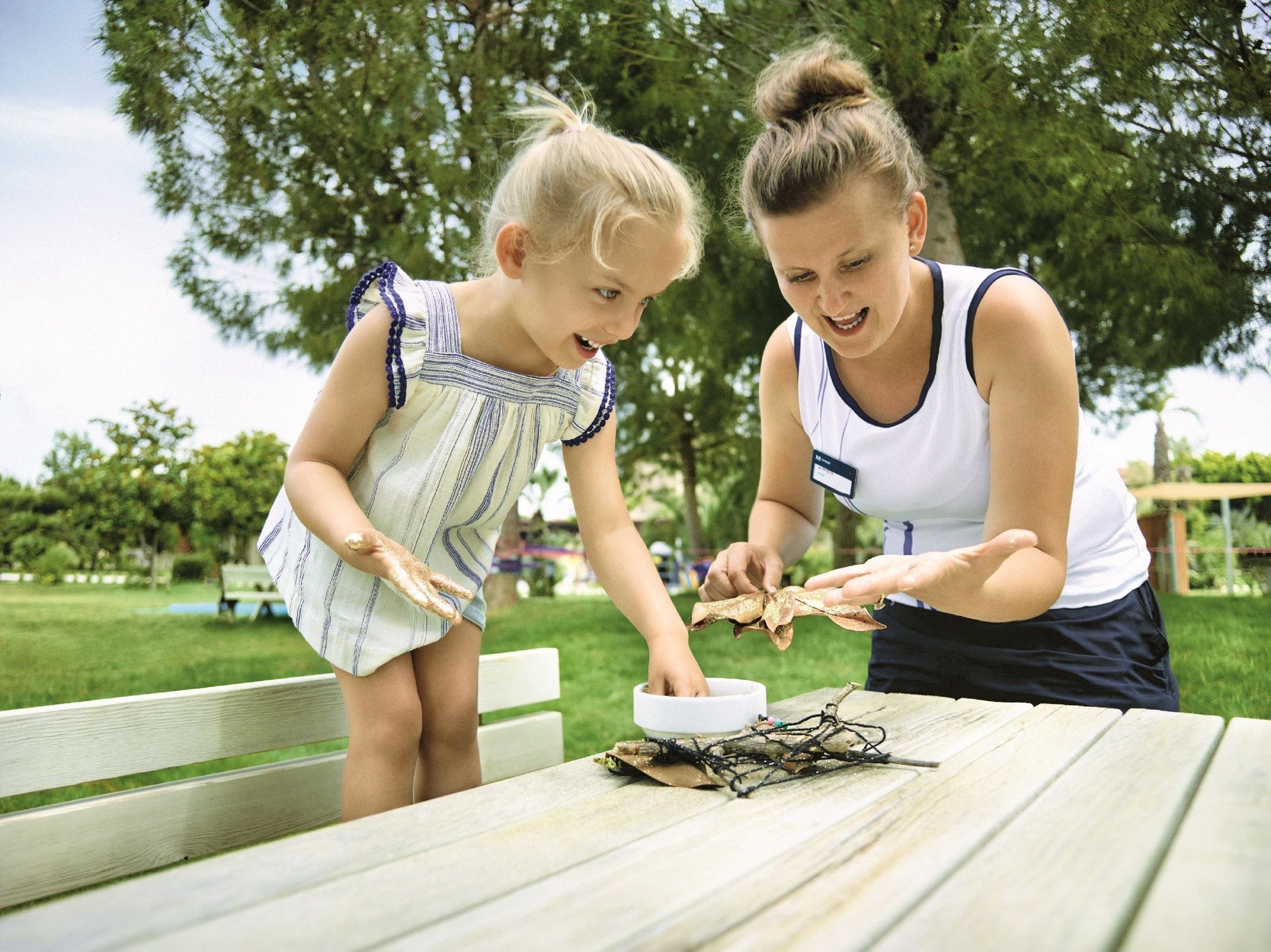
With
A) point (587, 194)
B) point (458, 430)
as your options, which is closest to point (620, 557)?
point (458, 430)

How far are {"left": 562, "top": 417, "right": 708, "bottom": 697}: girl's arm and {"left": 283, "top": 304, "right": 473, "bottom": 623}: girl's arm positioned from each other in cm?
31

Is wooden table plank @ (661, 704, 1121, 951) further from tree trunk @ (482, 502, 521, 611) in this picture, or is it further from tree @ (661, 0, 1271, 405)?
tree trunk @ (482, 502, 521, 611)

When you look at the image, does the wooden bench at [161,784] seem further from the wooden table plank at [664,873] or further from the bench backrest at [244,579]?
the bench backrest at [244,579]

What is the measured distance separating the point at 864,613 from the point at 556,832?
1.57 feet

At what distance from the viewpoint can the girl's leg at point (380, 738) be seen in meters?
1.38

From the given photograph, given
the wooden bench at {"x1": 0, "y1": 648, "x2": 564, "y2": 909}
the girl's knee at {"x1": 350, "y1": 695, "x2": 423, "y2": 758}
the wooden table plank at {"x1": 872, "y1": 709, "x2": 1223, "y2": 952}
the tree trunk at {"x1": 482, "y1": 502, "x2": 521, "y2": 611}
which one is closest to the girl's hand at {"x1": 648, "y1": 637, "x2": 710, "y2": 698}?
the girl's knee at {"x1": 350, "y1": 695, "x2": 423, "y2": 758}

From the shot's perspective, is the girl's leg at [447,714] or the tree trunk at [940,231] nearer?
the girl's leg at [447,714]

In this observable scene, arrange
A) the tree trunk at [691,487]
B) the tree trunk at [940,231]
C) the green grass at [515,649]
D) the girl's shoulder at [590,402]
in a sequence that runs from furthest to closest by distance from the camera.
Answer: the tree trunk at [691,487]
the tree trunk at [940,231]
the green grass at [515,649]
the girl's shoulder at [590,402]

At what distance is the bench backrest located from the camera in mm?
7332

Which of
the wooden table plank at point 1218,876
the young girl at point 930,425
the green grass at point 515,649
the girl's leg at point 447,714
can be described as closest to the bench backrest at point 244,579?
the green grass at point 515,649

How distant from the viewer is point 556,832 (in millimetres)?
873

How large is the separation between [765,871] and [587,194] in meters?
Answer: 1.01

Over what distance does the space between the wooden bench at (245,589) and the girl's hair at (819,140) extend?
21.3 feet

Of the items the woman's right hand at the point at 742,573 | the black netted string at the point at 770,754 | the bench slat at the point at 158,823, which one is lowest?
the bench slat at the point at 158,823
